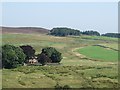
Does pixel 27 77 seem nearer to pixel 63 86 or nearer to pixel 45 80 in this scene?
pixel 45 80

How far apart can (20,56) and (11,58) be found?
390 centimetres

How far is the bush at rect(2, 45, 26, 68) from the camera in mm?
79750

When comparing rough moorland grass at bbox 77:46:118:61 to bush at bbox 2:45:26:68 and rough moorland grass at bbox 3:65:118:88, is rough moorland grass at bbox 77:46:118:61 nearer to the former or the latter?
rough moorland grass at bbox 3:65:118:88

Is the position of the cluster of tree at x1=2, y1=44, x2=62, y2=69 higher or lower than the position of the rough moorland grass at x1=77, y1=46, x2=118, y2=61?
higher

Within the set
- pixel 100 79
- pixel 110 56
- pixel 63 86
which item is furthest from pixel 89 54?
pixel 63 86

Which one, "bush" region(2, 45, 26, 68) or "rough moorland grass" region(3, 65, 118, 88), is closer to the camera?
"rough moorland grass" region(3, 65, 118, 88)

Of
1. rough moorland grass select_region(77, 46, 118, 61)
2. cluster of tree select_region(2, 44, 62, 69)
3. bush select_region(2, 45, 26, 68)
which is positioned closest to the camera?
bush select_region(2, 45, 26, 68)

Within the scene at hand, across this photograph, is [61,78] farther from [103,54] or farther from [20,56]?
[103,54]

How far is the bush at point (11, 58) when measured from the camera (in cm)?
7975

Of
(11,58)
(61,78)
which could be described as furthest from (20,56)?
(61,78)

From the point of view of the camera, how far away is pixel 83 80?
2542 inches

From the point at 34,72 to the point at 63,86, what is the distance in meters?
14.6

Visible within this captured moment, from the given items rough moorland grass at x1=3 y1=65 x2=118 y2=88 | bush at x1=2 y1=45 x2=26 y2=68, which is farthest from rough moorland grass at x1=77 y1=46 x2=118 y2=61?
bush at x1=2 y1=45 x2=26 y2=68

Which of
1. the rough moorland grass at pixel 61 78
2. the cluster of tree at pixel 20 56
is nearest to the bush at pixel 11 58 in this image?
the cluster of tree at pixel 20 56
